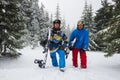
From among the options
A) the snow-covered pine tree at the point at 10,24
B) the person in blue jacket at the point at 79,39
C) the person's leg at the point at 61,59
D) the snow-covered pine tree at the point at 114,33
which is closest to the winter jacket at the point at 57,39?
the person's leg at the point at 61,59

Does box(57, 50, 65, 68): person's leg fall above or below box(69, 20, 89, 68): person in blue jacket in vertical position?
below

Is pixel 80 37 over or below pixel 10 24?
below

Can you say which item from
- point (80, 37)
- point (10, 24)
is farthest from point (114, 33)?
point (10, 24)

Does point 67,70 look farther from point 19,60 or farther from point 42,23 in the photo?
point 42,23

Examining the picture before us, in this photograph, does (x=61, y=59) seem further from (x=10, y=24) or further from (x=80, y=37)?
(x=10, y=24)

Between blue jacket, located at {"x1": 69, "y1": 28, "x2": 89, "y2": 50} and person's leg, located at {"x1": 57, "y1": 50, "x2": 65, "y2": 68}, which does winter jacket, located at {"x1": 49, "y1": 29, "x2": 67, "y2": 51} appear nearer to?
person's leg, located at {"x1": 57, "y1": 50, "x2": 65, "y2": 68}

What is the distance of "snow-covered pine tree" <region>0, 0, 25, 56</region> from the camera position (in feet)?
49.1

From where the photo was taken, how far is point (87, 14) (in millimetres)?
45594

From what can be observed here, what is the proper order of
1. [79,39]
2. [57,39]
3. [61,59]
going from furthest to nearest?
[79,39] < [57,39] < [61,59]

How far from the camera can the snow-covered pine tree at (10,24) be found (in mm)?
14969

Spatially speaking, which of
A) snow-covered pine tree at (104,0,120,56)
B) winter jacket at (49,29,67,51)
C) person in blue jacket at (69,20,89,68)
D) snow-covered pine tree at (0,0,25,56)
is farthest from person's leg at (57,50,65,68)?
snow-covered pine tree at (0,0,25,56)

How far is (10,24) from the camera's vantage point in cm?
1523

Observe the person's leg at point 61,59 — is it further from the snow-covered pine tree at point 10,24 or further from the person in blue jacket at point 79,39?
the snow-covered pine tree at point 10,24

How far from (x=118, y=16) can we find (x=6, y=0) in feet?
22.1
